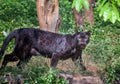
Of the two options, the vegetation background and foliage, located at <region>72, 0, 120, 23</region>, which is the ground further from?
foliage, located at <region>72, 0, 120, 23</region>

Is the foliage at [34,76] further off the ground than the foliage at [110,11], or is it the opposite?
the foliage at [110,11]

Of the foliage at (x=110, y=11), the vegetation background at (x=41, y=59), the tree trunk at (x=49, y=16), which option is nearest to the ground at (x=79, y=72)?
the vegetation background at (x=41, y=59)

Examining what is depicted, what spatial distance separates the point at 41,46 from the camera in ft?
29.5

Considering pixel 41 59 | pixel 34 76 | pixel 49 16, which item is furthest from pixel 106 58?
pixel 49 16

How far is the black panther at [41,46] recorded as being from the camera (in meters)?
8.73

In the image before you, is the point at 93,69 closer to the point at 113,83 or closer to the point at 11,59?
the point at 113,83

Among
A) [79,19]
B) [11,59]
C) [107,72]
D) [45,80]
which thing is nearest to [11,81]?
[45,80]

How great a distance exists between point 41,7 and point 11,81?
16.8 feet

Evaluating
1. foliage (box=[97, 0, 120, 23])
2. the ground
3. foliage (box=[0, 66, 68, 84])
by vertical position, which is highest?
foliage (box=[97, 0, 120, 23])

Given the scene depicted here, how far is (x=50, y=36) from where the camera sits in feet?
29.7

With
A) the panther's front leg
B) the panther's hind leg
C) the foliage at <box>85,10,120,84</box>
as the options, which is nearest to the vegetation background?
the foliage at <box>85,10,120,84</box>

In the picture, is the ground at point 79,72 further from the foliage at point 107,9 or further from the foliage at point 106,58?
the foliage at point 107,9

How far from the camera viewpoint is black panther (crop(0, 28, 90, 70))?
344 inches

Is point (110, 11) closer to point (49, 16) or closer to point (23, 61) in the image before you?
point (23, 61)
